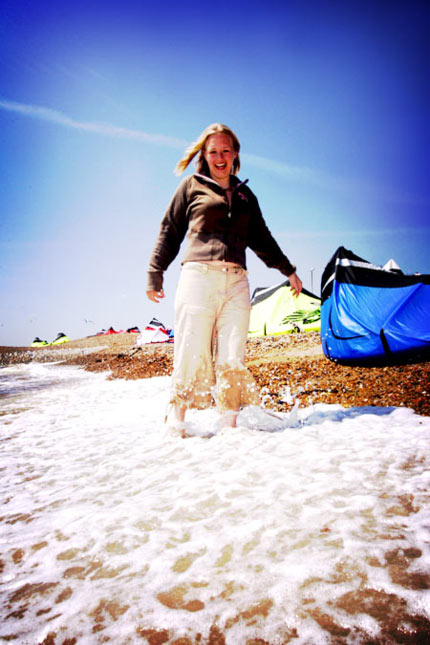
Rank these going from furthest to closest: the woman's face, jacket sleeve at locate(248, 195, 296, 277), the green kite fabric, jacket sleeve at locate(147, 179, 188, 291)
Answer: the green kite fabric, jacket sleeve at locate(248, 195, 296, 277), jacket sleeve at locate(147, 179, 188, 291), the woman's face

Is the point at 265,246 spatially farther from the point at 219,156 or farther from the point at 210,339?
the point at 210,339

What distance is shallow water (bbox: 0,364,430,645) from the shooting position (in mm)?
1027

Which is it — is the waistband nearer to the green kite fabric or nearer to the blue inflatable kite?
the blue inflatable kite

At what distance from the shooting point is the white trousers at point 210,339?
113 inches

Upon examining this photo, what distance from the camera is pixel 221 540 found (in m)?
1.42

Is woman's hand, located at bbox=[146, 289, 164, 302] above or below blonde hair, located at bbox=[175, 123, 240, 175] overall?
below

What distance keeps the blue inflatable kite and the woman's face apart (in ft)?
11.6

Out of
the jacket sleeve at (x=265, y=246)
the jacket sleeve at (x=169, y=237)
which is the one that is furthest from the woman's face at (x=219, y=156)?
the jacket sleeve at (x=265, y=246)

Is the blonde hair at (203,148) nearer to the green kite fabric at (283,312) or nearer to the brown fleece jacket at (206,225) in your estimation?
the brown fleece jacket at (206,225)

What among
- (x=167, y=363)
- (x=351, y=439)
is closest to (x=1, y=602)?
(x=351, y=439)

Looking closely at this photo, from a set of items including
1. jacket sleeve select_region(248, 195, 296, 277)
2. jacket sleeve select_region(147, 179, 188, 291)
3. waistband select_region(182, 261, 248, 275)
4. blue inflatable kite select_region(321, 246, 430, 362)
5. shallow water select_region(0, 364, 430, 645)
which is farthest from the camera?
blue inflatable kite select_region(321, 246, 430, 362)

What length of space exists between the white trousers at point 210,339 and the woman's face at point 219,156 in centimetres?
88

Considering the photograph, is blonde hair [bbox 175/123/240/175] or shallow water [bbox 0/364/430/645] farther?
blonde hair [bbox 175/123/240/175]

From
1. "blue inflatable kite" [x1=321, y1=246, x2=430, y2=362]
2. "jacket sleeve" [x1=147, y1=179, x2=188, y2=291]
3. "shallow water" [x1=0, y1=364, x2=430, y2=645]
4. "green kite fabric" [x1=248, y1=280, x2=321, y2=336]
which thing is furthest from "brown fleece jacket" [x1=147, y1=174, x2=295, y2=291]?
"green kite fabric" [x1=248, y1=280, x2=321, y2=336]
